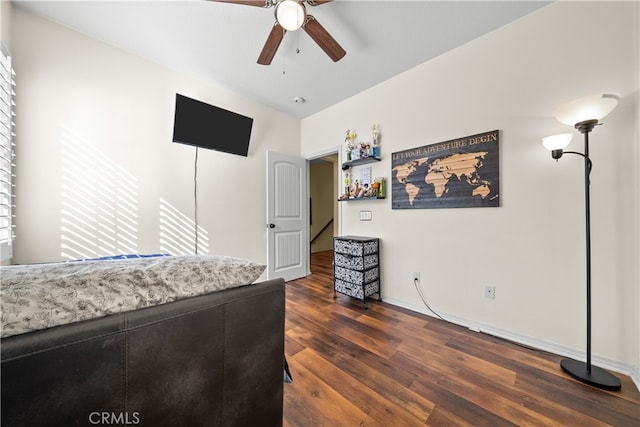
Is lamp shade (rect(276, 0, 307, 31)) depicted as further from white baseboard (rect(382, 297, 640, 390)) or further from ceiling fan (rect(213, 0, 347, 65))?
white baseboard (rect(382, 297, 640, 390))

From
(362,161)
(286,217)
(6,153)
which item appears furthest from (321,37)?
(6,153)

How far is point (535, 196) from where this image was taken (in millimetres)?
1804

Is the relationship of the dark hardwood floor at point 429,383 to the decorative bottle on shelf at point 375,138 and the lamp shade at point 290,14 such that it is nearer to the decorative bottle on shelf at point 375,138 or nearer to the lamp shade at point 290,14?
the decorative bottle on shelf at point 375,138

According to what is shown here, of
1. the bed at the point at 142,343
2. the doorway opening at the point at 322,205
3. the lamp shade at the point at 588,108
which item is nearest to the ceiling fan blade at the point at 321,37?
the lamp shade at the point at 588,108

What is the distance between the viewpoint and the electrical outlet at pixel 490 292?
1986 millimetres

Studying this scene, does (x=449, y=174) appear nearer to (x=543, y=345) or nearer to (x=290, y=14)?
(x=543, y=345)

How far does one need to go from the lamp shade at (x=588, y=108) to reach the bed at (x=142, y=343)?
2.07m

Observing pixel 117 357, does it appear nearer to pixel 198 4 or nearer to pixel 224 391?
pixel 224 391

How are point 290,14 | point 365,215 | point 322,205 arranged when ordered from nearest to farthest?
point 290,14 < point 365,215 < point 322,205

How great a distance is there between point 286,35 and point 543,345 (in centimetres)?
329

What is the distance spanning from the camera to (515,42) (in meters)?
Result: 1.89

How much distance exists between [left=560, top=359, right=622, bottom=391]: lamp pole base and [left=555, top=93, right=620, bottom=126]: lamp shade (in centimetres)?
160

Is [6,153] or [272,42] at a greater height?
[272,42]

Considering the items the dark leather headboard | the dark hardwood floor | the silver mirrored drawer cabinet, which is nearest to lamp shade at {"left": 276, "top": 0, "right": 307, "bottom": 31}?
the dark leather headboard
